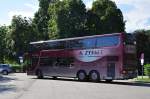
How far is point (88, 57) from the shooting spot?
35.4 metres

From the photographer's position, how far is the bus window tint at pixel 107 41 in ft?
106

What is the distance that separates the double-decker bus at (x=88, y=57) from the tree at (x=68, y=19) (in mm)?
21630

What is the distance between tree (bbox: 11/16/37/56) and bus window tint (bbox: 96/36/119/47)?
45.4 metres

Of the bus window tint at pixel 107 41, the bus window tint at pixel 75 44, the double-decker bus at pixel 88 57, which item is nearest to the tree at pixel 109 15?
the double-decker bus at pixel 88 57

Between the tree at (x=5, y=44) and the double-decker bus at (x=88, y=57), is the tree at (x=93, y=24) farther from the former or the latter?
the double-decker bus at (x=88, y=57)

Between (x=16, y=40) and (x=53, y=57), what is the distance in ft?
134

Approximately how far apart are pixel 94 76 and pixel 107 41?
360cm

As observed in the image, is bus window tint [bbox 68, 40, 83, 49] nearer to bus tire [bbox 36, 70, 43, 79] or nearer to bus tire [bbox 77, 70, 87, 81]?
bus tire [bbox 77, 70, 87, 81]

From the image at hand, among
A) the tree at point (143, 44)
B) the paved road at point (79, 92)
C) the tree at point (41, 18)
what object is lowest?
the paved road at point (79, 92)

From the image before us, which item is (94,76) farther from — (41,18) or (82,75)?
(41,18)

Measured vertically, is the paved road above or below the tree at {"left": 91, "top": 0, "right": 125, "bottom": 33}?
below

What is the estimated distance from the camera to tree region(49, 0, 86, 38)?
6406 cm

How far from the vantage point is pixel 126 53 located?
32406 millimetres

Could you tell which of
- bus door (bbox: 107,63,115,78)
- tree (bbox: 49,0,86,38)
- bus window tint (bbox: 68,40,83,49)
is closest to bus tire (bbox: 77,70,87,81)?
bus window tint (bbox: 68,40,83,49)
